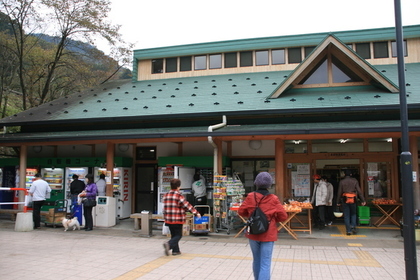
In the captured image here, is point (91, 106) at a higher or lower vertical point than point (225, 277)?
higher

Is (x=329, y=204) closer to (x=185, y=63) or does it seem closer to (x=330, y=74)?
(x=330, y=74)

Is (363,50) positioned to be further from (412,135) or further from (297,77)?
(412,135)

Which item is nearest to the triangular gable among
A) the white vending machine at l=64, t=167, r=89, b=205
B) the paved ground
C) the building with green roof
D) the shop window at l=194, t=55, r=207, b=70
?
the building with green roof

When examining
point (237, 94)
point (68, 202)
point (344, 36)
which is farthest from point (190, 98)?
point (344, 36)

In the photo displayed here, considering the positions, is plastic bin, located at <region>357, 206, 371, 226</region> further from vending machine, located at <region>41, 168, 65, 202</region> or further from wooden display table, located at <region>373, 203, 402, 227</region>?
vending machine, located at <region>41, 168, 65, 202</region>

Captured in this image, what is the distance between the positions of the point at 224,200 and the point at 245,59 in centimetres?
875

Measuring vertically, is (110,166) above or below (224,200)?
above

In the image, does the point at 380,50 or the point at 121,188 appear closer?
the point at 121,188

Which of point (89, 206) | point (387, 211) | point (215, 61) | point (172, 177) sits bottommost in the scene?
point (387, 211)

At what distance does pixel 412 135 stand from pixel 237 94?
6.01 meters

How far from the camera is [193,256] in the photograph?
24.9ft

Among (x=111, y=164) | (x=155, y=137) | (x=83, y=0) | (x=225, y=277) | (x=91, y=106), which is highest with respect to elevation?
(x=83, y=0)

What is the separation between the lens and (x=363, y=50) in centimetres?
1569

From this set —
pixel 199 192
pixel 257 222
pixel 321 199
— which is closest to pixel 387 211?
pixel 321 199
